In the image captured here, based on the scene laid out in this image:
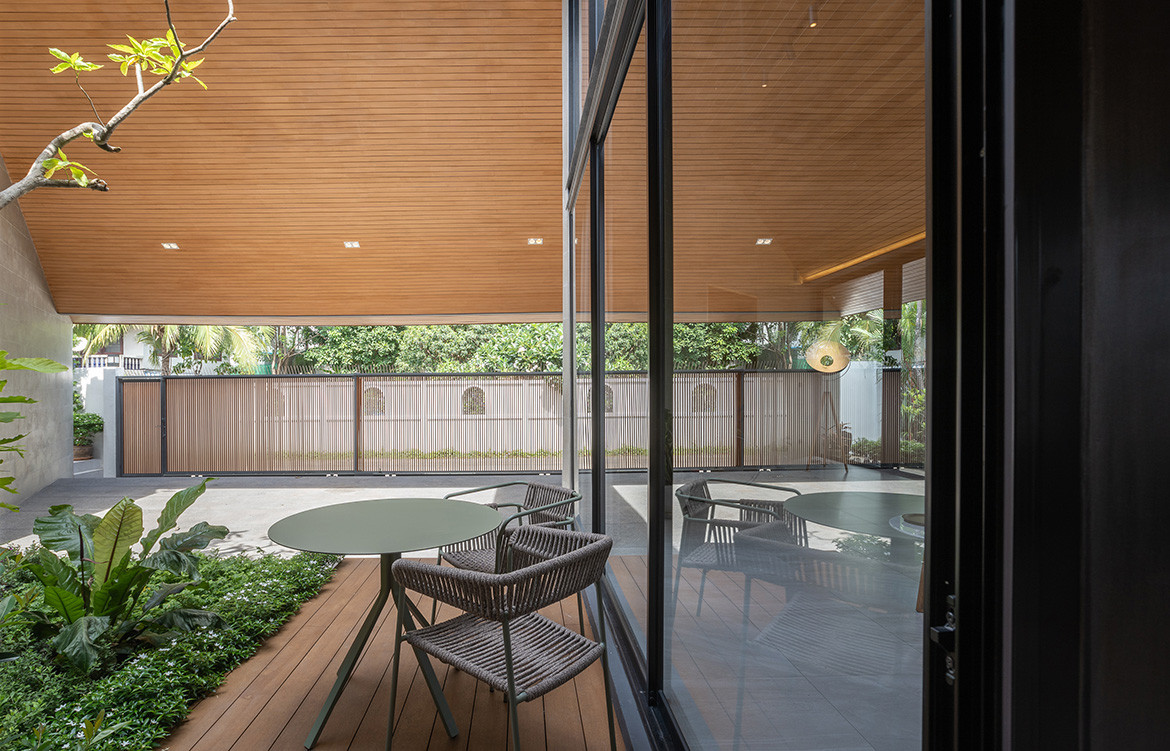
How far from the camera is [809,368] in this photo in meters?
0.84

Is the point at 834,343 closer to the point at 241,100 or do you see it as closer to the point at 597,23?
the point at 597,23

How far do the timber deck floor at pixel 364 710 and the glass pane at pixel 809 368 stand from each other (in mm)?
974

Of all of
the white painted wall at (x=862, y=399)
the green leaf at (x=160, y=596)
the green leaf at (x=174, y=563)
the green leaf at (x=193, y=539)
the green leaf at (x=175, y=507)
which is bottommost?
the green leaf at (x=160, y=596)

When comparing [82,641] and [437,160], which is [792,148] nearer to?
[82,641]

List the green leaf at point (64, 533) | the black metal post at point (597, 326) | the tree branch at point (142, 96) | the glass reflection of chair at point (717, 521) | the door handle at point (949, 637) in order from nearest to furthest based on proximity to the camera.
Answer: the door handle at point (949, 637) → the glass reflection of chair at point (717, 521) → the green leaf at point (64, 533) → the tree branch at point (142, 96) → the black metal post at point (597, 326)

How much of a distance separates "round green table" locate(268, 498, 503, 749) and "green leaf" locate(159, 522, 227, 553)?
2.38 feet

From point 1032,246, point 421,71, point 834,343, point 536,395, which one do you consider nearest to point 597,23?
point 421,71

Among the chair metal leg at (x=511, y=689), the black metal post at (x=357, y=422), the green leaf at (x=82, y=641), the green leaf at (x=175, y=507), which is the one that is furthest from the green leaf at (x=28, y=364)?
the black metal post at (x=357, y=422)

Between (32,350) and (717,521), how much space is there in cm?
905

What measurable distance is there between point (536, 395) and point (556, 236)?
10.3 ft

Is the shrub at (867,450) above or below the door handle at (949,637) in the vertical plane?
above

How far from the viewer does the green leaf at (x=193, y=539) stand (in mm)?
2926

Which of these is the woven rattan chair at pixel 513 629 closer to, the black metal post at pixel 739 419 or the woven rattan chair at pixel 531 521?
the woven rattan chair at pixel 531 521

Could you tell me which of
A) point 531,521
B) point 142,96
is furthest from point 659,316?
point 142,96
